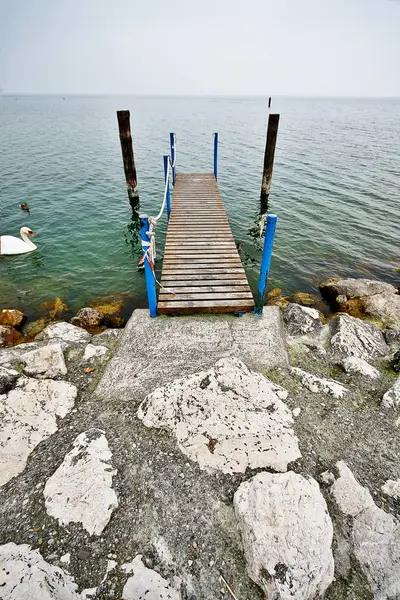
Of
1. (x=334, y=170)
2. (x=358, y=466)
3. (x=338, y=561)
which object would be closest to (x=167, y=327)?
(x=358, y=466)

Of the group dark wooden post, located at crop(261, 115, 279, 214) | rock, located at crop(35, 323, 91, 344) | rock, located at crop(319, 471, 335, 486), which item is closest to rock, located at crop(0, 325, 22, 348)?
rock, located at crop(35, 323, 91, 344)

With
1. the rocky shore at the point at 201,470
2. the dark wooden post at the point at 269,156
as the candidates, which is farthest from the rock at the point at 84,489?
the dark wooden post at the point at 269,156

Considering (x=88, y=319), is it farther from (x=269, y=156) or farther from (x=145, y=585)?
(x=269, y=156)

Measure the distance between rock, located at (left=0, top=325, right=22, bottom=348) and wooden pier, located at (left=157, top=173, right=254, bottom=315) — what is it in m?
3.54

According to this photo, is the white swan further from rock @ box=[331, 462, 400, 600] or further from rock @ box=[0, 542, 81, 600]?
rock @ box=[331, 462, 400, 600]

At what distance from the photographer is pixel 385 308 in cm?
684

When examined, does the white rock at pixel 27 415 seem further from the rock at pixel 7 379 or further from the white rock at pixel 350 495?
the white rock at pixel 350 495

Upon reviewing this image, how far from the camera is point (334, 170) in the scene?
63.3 ft

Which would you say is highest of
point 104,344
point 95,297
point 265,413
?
point 265,413

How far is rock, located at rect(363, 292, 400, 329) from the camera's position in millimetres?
6504

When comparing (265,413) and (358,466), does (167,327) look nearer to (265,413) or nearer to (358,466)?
(265,413)

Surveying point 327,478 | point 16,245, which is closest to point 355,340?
point 327,478

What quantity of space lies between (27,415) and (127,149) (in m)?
12.3

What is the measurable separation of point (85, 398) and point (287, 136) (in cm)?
3604
